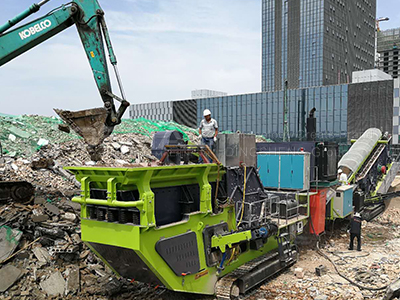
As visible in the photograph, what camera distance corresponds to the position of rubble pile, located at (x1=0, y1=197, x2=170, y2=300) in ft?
24.2

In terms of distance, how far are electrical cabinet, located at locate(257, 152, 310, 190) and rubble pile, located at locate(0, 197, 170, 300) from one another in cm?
496

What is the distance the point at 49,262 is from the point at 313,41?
88.7 meters

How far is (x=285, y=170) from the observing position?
1063 cm

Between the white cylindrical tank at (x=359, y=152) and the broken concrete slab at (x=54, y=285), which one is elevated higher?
the white cylindrical tank at (x=359, y=152)

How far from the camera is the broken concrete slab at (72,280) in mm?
7531

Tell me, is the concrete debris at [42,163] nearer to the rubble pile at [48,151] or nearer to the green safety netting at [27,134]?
the rubble pile at [48,151]

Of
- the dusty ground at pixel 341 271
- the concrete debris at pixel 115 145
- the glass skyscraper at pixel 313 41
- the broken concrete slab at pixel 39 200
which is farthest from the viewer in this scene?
the glass skyscraper at pixel 313 41

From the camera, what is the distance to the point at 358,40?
9681cm

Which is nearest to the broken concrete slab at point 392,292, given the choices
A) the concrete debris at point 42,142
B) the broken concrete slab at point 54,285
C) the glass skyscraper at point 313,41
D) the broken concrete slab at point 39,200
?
the broken concrete slab at point 54,285

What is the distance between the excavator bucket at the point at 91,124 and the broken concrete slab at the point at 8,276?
2828 millimetres

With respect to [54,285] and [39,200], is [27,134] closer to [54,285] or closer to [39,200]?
[39,200]

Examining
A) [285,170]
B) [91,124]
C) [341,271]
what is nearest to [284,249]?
[341,271]

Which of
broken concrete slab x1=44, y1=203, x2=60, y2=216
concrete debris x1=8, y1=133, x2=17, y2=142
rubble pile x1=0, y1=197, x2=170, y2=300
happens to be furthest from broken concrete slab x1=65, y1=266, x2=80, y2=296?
concrete debris x1=8, y1=133, x2=17, y2=142

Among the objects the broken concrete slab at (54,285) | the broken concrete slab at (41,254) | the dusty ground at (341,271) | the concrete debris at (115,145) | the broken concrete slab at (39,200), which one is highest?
the concrete debris at (115,145)
